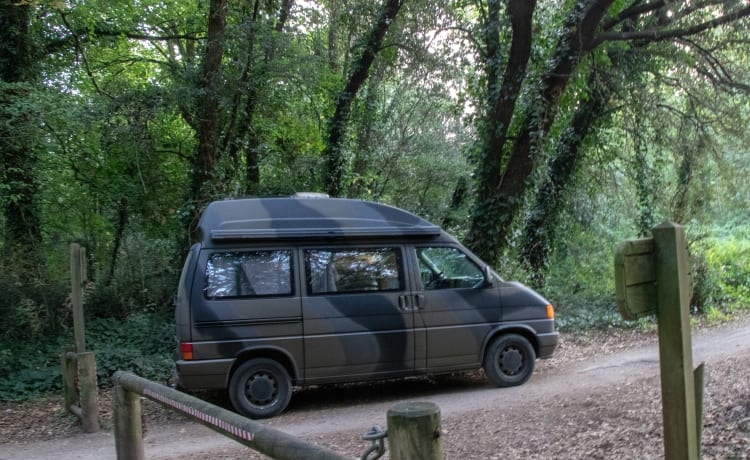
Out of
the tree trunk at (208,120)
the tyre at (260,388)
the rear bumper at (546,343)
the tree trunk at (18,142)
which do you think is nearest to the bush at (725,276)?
the rear bumper at (546,343)

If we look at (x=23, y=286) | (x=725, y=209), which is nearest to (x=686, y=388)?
(x=23, y=286)

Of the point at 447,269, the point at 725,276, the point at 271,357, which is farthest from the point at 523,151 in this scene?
the point at 725,276

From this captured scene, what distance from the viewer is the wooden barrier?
2.27 metres

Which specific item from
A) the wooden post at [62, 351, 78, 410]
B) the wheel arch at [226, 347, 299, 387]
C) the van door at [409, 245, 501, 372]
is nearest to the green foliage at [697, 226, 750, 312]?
the van door at [409, 245, 501, 372]

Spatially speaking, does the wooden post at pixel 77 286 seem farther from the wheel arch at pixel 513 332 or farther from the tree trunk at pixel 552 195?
the tree trunk at pixel 552 195

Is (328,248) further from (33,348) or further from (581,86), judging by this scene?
(581,86)

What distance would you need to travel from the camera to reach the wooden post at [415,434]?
1915mm

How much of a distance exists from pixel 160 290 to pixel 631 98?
10276mm

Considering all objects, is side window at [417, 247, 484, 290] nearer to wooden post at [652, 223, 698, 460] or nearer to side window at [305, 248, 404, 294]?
side window at [305, 248, 404, 294]

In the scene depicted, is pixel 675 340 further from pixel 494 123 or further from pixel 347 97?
pixel 347 97

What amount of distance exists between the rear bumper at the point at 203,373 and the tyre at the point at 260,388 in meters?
0.17

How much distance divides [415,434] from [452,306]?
626 centimetres

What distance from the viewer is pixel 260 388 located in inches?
293

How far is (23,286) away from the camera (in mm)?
10281
